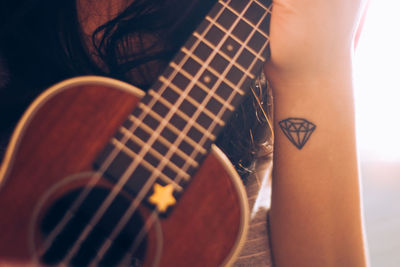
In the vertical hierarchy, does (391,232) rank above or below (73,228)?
above

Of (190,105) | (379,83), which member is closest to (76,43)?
(190,105)

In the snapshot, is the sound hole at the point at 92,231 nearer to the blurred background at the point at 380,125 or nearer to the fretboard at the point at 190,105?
the fretboard at the point at 190,105

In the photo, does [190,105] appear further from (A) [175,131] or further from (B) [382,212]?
(B) [382,212]

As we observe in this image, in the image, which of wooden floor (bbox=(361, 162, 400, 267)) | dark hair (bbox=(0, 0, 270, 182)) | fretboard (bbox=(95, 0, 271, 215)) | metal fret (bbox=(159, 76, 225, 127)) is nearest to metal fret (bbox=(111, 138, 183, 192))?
fretboard (bbox=(95, 0, 271, 215))

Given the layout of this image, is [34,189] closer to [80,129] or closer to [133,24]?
[80,129]

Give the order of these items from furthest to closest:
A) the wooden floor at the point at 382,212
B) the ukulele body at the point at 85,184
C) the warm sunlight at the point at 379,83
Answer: the wooden floor at the point at 382,212 < the warm sunlight at the point at 379,83 < the ukulele body at the point at 85,184

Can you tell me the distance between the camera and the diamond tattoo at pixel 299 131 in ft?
1.85

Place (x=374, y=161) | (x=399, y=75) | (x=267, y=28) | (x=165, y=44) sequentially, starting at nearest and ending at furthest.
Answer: (x=267, y=28)
(x=165, y=44)
(x=399, y=75)
(x=374, y=161)

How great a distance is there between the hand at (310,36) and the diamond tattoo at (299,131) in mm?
104

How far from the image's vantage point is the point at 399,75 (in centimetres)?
127

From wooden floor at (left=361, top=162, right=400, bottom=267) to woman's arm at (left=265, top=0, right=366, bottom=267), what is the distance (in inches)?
43.6

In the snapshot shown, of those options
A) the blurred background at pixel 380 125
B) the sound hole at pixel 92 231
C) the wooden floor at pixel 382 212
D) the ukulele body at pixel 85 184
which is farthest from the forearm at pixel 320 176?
the wooden floor at pixel 382 212

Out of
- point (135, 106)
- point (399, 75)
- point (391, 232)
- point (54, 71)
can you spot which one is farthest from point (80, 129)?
point (391, 232)

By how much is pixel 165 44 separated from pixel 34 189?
40 centimetres
